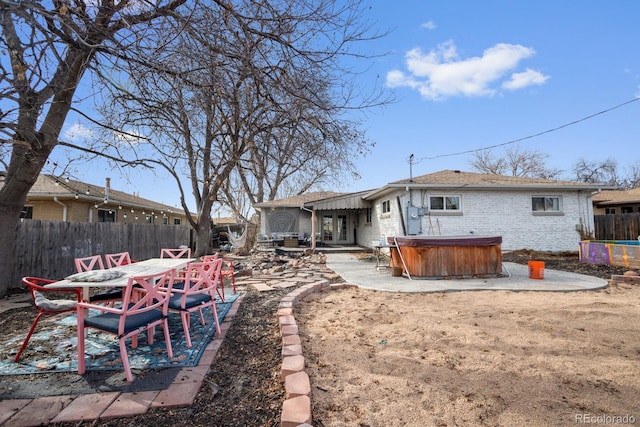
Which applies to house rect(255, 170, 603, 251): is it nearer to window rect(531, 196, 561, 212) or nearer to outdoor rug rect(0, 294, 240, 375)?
window rect(531, 196, 561, 212)

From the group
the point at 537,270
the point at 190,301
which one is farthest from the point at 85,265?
the point at 537,270

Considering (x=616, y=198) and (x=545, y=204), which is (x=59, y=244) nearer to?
(x=545, y=204)

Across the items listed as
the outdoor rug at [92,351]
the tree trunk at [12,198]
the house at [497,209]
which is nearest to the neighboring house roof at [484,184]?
the house at [497,209]

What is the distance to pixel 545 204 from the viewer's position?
12.2 meters

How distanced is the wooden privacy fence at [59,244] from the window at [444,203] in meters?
10.7

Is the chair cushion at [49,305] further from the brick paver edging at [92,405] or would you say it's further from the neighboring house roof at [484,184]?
the neighboring house roof at [484,184]

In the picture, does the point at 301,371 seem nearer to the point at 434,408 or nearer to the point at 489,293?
the point at 434,408

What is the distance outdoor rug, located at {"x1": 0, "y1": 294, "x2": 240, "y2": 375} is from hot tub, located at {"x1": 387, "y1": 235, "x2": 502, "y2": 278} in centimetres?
491

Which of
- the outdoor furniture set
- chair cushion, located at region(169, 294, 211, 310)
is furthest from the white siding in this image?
the outdoor furniture set

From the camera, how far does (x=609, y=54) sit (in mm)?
10109

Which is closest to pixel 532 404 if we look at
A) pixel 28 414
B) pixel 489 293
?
pixel 28 414

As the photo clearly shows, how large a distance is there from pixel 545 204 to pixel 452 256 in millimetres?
7536

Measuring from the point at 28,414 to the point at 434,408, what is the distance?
2703mm

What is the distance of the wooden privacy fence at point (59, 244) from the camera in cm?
684
